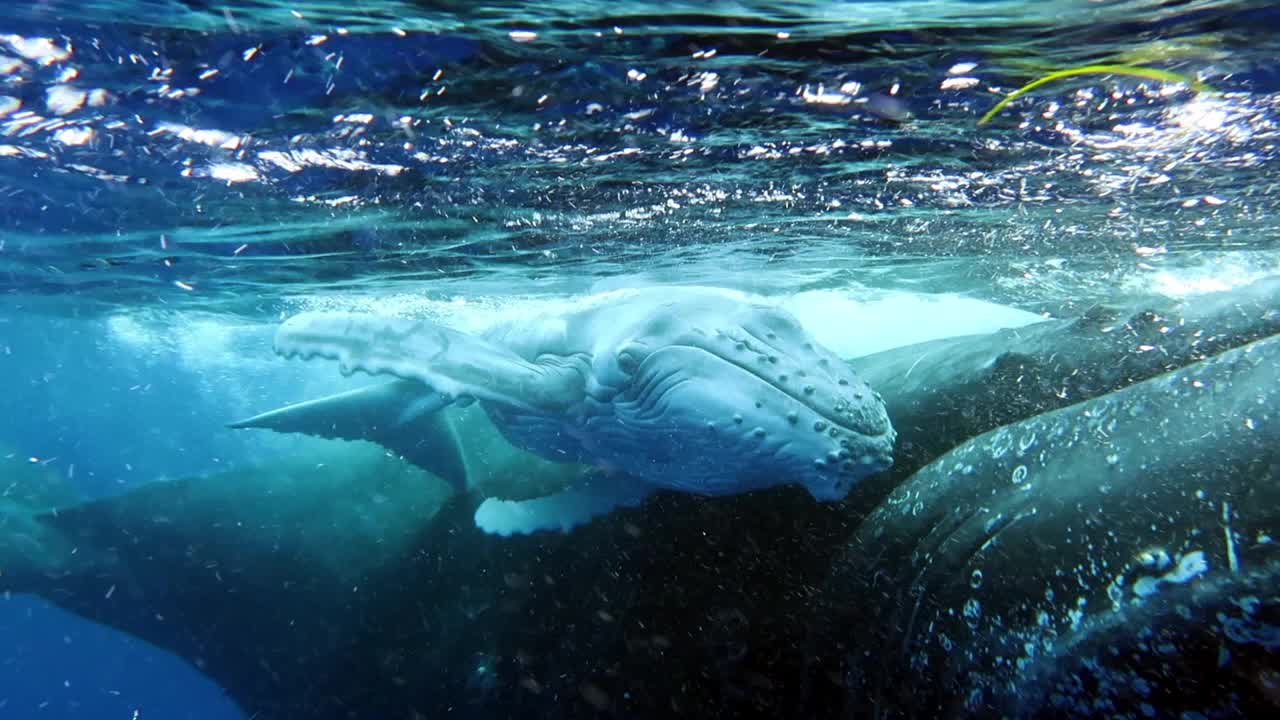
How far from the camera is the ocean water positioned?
4781 millimetres

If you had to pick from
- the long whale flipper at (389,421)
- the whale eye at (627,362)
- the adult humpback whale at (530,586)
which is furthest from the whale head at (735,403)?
the long whale flipper at (389,421)

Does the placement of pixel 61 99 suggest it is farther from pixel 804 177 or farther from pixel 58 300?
pixel 58 300

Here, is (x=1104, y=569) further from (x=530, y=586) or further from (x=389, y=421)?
(x=389, y=421)

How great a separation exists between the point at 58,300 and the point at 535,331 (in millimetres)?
21300

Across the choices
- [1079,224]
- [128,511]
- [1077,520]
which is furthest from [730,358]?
[128,511]

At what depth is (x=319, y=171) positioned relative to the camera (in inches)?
319

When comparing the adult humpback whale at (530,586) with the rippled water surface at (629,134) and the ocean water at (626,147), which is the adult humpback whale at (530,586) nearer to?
the ocean water at (626,147)

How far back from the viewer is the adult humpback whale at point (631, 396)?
558 cm

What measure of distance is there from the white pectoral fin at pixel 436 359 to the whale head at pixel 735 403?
690 mm

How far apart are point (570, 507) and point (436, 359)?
2.18 meters

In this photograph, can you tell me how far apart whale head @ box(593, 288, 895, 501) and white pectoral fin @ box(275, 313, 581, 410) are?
0.69 m

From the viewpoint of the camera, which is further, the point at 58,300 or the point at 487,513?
the point at 58,300

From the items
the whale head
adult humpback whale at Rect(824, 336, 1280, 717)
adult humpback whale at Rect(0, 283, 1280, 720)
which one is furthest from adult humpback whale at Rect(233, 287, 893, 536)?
adult humpback whale at Rect(824, 336, 1280, 717)

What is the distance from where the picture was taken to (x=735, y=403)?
5.61 m
